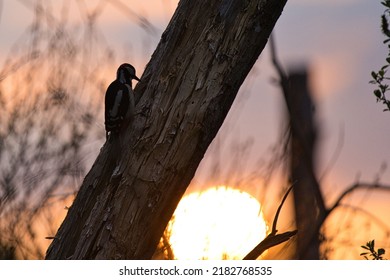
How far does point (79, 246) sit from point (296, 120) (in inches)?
119

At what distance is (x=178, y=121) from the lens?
369 centimetres

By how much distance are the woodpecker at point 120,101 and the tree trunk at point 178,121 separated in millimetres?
233

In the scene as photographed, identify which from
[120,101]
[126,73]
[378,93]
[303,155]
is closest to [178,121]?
[120,101]

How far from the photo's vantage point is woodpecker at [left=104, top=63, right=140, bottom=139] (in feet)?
13.2

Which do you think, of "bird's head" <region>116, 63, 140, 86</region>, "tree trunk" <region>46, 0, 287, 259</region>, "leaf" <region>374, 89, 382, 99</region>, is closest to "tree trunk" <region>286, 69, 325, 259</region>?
"bird's head" <region>116, 63, 140, 86</region>

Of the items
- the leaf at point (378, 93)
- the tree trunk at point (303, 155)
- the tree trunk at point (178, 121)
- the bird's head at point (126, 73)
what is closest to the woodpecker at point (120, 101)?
the bird's head at point (126, 73)

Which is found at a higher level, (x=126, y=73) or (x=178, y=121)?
(x=126, y=73)

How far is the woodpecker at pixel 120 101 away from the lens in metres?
4.03

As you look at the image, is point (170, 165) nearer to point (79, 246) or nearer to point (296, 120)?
point (79, 246)

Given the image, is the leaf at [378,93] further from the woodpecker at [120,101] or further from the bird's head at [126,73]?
the bird's head at [126,73]

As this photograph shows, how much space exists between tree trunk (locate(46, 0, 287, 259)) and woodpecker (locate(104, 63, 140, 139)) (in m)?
0.23

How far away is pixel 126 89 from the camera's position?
14.6ft

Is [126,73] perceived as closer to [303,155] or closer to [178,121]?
[178,121]

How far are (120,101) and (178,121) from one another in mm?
720
